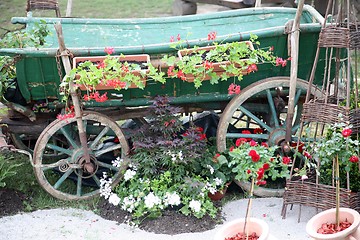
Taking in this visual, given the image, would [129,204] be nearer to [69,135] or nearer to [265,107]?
[69,135]

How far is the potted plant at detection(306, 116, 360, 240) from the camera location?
3535mm

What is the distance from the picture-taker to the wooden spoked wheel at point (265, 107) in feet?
15.7

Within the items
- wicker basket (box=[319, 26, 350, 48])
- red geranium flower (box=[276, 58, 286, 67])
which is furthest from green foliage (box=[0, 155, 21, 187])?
wicker basket (box=[319, 26, 350, 48])

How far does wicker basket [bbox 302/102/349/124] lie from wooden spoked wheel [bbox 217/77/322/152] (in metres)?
0.54

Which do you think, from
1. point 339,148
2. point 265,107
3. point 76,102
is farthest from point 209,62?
point 339,148

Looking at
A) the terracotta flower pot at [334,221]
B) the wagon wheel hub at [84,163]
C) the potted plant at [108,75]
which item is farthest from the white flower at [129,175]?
the terracotta flower pot at [334,221]

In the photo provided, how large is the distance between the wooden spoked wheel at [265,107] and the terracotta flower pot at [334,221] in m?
1.29

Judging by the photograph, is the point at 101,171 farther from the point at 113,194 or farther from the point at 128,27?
the point at 128,27

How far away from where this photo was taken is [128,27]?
19.3ft

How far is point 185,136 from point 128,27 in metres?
1.70

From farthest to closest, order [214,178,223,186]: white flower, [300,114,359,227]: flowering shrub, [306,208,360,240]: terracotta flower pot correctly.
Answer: [214,178,223,186]: white flower < [300,114,359,227]: flowering shrub < [306,208,360,240]: terracotta flower pot

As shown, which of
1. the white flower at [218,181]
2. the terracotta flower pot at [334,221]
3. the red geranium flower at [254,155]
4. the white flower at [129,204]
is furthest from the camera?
the white flower at [218,181]

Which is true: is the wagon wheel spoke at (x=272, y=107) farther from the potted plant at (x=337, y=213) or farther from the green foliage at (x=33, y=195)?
the green foliage at (x=33, y=195)

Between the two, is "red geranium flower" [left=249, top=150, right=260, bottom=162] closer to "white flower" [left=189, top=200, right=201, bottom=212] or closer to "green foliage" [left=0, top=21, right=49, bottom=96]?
"white flower" [left=189, top=200, right=201, bottom=212]
